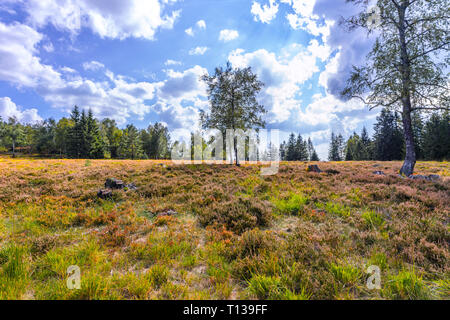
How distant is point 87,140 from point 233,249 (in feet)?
230

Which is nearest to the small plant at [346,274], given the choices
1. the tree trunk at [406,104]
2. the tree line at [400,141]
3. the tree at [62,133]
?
the tree trunk at [406,104]

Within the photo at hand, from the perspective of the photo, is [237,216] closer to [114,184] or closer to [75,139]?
[114,184]

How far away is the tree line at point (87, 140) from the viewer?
57062mm

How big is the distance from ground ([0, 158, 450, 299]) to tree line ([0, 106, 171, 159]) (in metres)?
63.1

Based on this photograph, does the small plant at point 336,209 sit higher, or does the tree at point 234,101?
the tree at point 234,101

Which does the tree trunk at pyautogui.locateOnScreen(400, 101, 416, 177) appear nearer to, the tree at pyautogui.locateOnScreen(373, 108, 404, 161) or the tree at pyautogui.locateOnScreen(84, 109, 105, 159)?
the tree at pyautogui.locateOnScreen(373, 108, 404, 161)

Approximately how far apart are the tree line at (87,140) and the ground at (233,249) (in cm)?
6306

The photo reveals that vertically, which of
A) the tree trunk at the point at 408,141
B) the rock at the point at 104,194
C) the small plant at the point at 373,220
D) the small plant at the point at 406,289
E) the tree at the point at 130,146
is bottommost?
the small plant at the point at 406,289

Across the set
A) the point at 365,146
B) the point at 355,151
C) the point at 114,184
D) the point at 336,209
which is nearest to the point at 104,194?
the point at 114,184

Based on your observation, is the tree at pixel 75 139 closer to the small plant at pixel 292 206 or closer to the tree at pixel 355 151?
the small plant at pixel 292 206

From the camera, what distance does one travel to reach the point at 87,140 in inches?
2217

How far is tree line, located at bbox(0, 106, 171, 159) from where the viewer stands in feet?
187

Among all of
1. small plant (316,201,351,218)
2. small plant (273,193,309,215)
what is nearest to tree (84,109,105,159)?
small plant (273,193,309,215)
